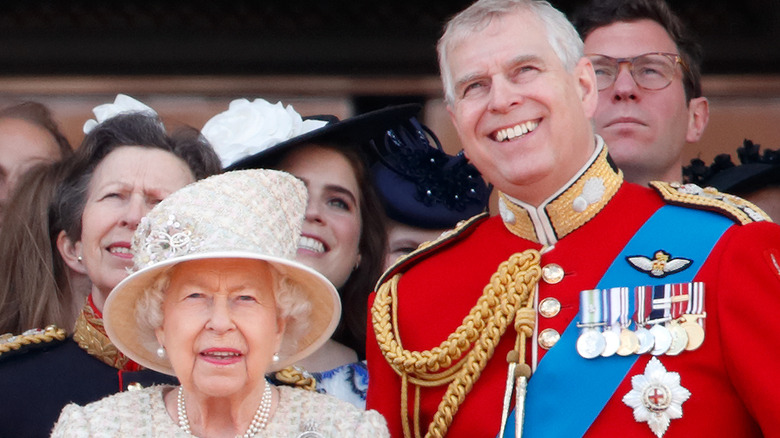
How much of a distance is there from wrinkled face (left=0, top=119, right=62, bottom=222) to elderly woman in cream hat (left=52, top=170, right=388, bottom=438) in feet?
4.60

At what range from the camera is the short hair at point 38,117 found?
417 centimetres

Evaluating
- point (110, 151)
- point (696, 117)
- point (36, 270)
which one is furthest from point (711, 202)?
point (36, 270)

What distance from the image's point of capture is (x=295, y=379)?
3189 millimetres

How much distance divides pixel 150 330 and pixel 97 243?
67 centimetres

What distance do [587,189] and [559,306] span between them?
238mm

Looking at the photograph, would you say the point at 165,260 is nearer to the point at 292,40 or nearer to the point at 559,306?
the point at 559,306

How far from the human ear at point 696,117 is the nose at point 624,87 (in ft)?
0.68

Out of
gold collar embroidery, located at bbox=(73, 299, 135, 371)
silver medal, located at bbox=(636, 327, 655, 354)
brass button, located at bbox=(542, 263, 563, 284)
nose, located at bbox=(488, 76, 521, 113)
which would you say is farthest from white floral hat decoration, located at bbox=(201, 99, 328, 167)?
silver medal, located at bbox=(636, 327, 655, 354)

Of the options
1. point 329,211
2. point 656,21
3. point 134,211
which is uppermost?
point 656,21

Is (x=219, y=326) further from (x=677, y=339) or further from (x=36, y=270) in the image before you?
(x=36, y=270)

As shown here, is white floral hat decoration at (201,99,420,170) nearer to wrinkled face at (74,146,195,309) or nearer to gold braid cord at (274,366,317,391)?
wrinkled face at (74,146,195,309)

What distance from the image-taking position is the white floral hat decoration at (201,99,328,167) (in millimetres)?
3773

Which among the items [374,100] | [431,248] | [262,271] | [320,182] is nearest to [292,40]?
[374,100]

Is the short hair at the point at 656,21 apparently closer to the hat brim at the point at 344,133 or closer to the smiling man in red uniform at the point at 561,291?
the hat brim at the point at 344,133
